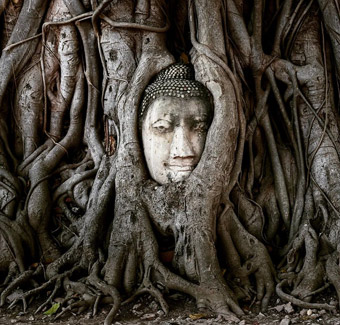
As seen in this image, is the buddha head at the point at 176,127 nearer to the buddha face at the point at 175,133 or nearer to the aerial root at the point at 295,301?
the buddha face at the point at 175,133

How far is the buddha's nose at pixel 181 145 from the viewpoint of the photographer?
3295mm

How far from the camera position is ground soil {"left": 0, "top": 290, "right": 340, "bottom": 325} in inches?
107

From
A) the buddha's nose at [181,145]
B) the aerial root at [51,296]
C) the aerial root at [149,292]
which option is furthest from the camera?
the buddha's nose at [181,145]

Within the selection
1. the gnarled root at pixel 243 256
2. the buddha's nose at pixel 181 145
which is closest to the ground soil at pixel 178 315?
the gnarled root at pixel 243 256

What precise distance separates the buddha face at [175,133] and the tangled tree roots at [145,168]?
0.11 meters

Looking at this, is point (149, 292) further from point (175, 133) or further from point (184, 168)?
point (175, 133)

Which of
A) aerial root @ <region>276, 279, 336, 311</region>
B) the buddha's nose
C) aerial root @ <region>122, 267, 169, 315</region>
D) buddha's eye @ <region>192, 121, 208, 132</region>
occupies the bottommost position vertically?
aerial root @ <region>276, 279, 336, 311</region>

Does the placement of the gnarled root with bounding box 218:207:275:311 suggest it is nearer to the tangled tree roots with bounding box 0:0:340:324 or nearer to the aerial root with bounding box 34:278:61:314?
the tangled tree roots with bounding box 0:0:340:324

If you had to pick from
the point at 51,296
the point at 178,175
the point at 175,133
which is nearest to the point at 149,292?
the point at 51,296

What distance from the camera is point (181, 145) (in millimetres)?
3301

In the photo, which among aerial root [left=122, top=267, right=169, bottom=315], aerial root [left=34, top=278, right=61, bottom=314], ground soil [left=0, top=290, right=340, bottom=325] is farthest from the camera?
aerial root [left=34, top=278, right=61, bottom=314]

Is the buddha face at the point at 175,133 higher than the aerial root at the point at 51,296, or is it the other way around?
the buddha face at the point at 175,133

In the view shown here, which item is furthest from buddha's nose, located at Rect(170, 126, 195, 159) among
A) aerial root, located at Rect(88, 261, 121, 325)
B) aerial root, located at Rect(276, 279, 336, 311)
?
aerial root, located at Rect(276, 279, 336, 311)

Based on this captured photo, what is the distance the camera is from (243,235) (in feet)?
10.9
